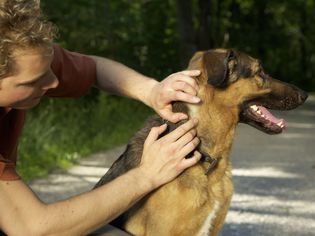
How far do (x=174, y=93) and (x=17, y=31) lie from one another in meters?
1.11

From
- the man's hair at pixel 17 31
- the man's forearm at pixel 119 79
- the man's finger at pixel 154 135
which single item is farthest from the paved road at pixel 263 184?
the man's hair at pixel 17 31

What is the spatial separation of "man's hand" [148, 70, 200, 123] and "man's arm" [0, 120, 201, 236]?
143 millimetres

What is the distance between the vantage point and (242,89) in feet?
13.0

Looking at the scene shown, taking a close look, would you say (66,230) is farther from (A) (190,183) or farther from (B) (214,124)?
(B) (214,124)

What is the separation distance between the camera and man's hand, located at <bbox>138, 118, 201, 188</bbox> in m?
3.26

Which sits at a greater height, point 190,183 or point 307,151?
point 190,183

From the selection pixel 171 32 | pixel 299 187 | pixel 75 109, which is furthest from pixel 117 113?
pixel 171 32

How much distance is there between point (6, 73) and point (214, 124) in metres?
1.50

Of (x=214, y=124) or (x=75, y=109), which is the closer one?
(x=214, y=124)

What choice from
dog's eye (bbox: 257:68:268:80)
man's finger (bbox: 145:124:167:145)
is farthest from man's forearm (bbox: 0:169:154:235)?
dog's eye (bbox: 257:68:268:80)

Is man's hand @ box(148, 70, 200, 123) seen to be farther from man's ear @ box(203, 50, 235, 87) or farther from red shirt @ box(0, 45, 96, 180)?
red shirt @ box(0, 45, 96, 180)

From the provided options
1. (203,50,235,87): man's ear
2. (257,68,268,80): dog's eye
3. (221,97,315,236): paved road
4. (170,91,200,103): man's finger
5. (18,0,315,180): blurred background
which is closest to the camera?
(170,91,200,103): man's finger

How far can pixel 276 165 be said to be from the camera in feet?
29.3

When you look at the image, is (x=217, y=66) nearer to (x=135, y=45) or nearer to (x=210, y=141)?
(x=210, y=141)
